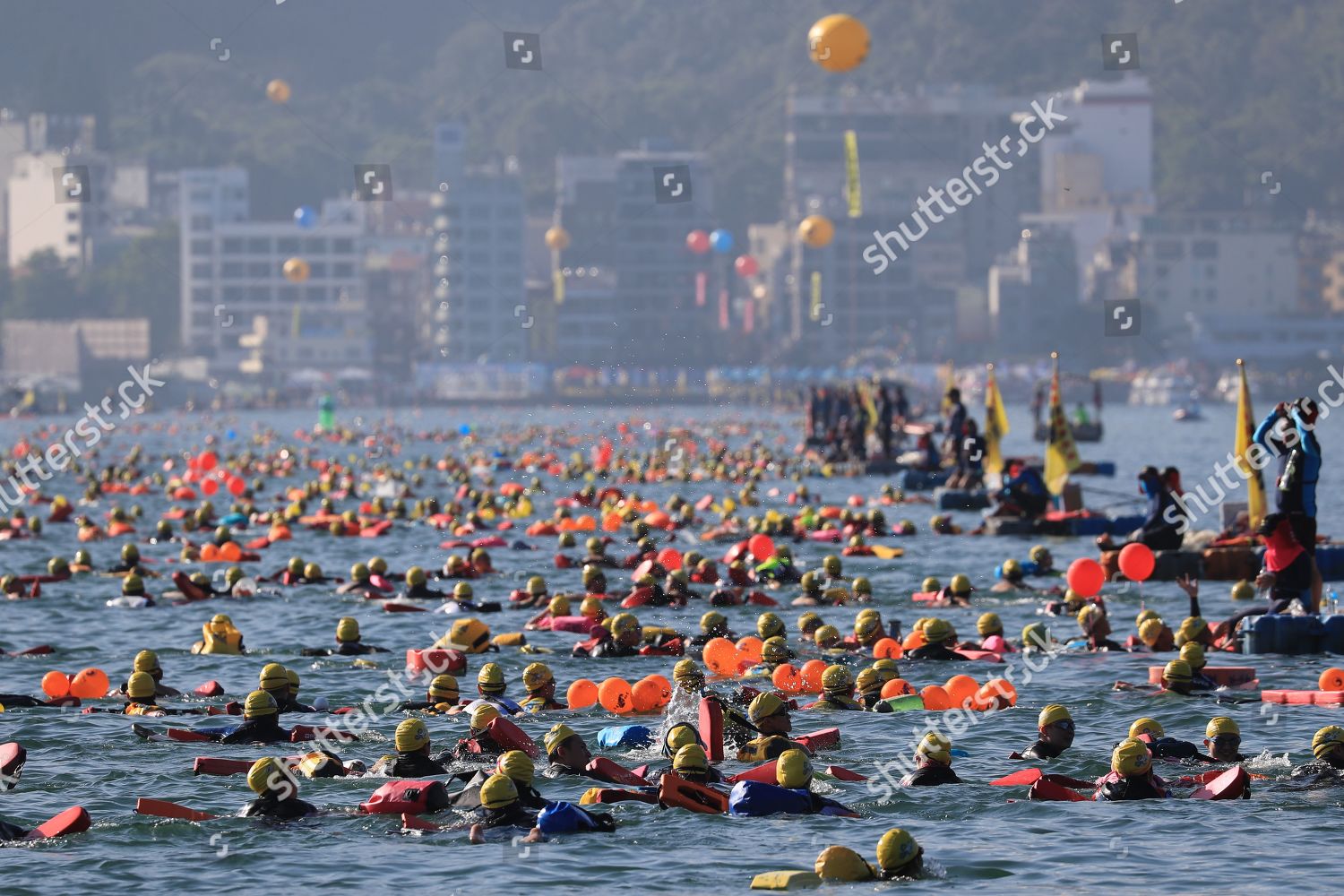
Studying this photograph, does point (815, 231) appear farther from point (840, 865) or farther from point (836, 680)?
point (840, 865)

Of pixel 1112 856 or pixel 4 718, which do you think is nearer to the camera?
pixel 1112 856

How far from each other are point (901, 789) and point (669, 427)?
419 ft

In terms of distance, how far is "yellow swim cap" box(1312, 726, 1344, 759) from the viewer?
2244 cm

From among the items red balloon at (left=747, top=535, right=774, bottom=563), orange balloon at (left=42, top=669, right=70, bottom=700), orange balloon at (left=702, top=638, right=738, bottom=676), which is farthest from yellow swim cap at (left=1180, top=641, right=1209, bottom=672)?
red balloon at (left=747, top=535, right=774, bottom=563)

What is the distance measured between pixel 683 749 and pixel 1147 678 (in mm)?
9945

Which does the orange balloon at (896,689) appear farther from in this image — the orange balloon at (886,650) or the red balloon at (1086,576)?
the red balloon at (1086,576)

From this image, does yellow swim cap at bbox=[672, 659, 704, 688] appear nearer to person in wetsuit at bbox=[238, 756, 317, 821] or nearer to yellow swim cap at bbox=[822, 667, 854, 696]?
yellow swim cap at bbox=[822, 667, 854, 696]

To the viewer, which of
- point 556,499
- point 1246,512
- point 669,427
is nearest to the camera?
point 1246,512

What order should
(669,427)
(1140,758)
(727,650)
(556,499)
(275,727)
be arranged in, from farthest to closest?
(669,427), (556,499), (727,650), (275,727), (1140,758)

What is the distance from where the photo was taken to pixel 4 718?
2736 centimetres

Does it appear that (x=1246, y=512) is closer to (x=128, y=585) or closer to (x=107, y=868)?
(x=128, y=585)

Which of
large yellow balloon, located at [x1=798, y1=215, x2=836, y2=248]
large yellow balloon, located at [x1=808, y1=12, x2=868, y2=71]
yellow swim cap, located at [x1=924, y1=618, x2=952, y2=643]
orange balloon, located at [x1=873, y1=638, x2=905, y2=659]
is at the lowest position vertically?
orange balloon, located at [x1=873, y1=638, x2=905, y2=659]

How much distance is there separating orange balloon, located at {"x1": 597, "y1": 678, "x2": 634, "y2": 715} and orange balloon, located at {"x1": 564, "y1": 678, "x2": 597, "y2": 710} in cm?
58

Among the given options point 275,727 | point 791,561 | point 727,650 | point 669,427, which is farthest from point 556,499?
point 669,427
